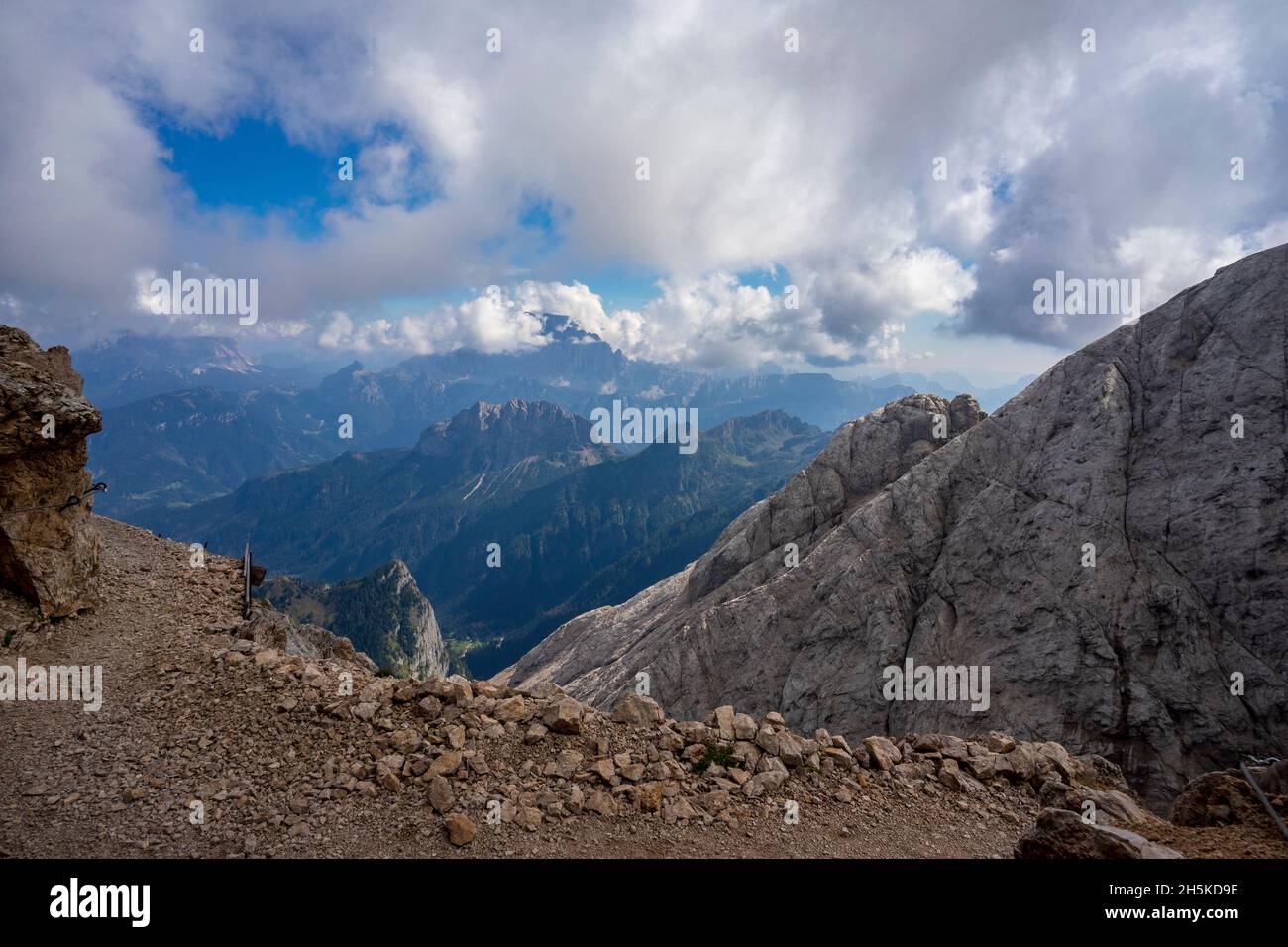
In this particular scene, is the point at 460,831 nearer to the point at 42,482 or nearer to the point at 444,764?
the point at 444,764

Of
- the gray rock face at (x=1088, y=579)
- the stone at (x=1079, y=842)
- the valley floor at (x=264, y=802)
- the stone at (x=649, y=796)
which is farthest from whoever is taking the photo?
the gray rock face at (x=1088, y=579)

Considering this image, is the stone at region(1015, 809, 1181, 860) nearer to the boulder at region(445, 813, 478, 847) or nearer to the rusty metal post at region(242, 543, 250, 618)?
the boulder at region(445, 813, 478, 847)

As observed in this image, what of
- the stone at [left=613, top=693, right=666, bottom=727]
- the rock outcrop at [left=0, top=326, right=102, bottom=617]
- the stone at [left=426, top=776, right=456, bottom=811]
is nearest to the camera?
the stone at [left=426, top=776, right=456, bottom=811]

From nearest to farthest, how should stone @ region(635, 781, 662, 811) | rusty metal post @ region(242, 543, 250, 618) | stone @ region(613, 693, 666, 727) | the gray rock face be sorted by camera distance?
stone @ region(635, 781, 662, 811)
stone @ region(613, 693, 666, 727)
rusty metal post @ region(242, 543, 250, 618)
the gray rock face

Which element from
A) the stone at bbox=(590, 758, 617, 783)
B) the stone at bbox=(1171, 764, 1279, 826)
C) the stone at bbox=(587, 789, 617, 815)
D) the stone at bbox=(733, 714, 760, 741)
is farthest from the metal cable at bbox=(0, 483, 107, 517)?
the stone at bbox=(1171, 764, 1279, 826)

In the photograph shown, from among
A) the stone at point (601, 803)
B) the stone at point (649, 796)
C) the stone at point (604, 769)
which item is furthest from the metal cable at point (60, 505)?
the stone at point (649, 796)

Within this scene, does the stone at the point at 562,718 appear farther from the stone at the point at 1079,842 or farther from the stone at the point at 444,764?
the stone at the point at 1079,842
